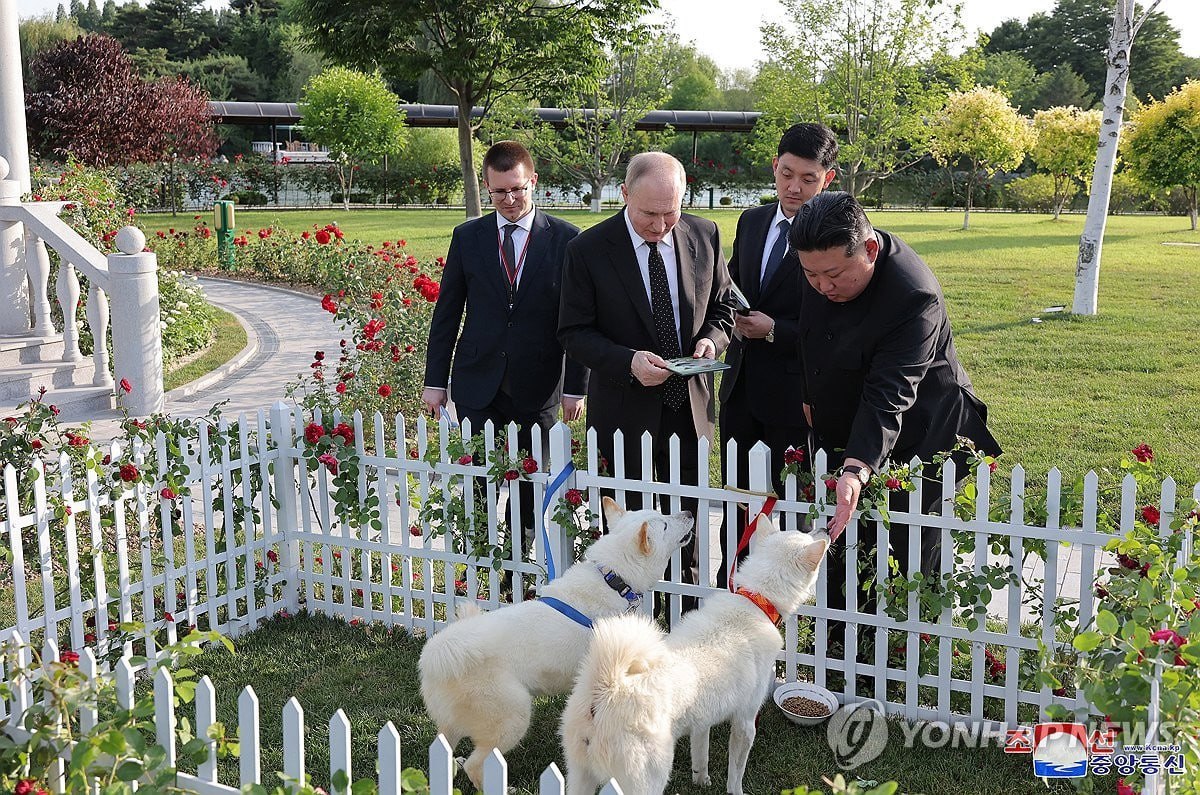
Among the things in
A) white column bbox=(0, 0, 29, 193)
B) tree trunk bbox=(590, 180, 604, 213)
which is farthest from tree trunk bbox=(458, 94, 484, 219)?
tree trunk bbox=(590, 180, 604, 213)

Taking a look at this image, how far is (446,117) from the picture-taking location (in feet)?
153

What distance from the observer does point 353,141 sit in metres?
36.3

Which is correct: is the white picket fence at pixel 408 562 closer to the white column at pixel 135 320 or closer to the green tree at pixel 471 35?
the white column at pixel 135 320

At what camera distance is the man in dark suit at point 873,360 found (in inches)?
142

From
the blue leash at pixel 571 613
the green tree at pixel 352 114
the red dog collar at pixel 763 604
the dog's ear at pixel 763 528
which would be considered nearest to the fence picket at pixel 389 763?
the blue leash at pixel 571 613

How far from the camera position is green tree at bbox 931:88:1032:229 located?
31531 millimetres

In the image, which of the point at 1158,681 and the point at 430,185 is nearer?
the point at 1158,681

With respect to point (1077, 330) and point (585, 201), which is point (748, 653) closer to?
point (1077, 330)

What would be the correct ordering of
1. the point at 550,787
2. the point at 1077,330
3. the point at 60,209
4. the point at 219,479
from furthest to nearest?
the point at 1077,330, the point at 60,209, the point at 219,479, the point at 550,787

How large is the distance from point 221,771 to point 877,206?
1682 inches

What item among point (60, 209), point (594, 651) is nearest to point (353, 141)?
point (60, 209)

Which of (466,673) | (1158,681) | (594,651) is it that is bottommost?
(466,673)

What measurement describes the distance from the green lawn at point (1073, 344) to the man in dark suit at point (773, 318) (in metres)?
3.33

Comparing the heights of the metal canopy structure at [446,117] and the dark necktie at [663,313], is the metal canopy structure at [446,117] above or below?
above
